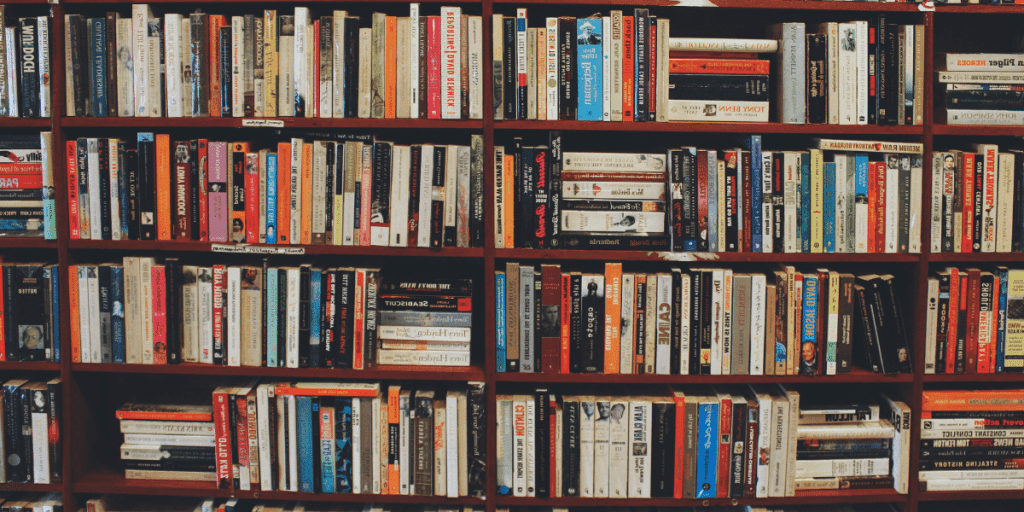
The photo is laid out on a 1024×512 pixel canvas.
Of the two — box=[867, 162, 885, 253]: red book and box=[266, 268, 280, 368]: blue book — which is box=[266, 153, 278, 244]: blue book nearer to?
box=[266, 268, 280, 368]: blue book

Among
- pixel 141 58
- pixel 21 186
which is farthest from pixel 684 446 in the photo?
pixel 21 186

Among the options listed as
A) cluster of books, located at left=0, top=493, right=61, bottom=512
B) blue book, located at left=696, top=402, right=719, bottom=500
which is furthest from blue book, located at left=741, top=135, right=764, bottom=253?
cluster of books, located at left=0, top=493, right=61, bottom=512

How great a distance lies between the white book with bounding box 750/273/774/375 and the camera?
1844mm

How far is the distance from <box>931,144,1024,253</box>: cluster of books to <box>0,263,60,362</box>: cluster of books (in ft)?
8.40

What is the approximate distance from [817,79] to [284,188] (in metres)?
1.53

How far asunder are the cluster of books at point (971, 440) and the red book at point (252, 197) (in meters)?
2.02

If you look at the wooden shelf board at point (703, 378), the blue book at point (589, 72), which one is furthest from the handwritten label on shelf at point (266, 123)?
the wooden shelf board at point (703, 378)

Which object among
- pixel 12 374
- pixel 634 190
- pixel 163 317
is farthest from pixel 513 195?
pixel 12 374

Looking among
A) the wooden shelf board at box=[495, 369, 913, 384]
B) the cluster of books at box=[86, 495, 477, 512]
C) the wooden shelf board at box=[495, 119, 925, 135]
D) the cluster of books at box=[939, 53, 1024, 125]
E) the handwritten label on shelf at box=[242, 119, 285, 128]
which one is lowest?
the cluster of books at box=[86, 495, 477, 512]

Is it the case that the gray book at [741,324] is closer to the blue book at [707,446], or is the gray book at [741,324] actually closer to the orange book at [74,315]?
the blue book at [707,446]

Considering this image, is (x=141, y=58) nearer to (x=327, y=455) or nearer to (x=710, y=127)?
(x=327, y=455)

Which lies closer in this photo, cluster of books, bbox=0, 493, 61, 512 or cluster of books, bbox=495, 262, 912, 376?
cluster of books, bbox=495, 262, 912, 376

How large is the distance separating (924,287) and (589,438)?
3.46ft

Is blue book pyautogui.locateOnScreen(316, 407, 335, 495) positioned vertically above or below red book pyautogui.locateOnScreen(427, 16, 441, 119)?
below
